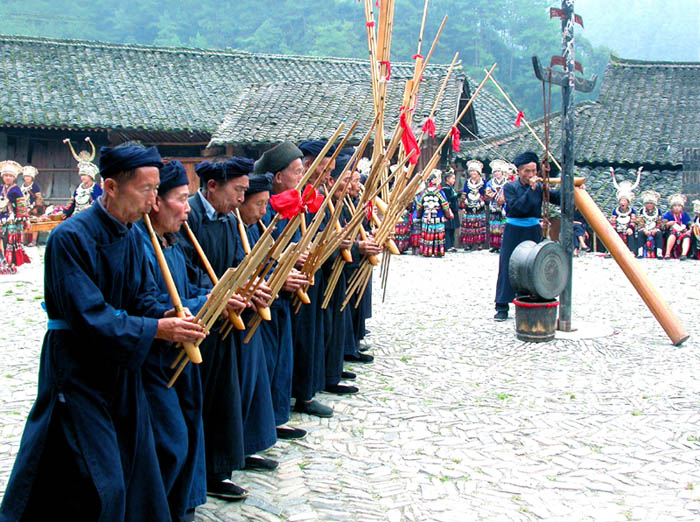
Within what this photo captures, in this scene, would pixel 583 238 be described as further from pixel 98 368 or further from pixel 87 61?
pixel 87 61

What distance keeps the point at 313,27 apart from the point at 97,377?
43.6 metres

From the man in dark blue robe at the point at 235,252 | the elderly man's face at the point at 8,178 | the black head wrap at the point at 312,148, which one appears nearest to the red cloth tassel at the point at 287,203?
the man in dark blue robe at the point at 235,252

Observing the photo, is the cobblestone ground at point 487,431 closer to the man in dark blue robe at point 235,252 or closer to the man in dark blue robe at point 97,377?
the man in dark blue robe at point 235,252

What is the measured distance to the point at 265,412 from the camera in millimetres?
3564

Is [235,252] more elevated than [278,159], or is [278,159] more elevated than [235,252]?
[278,159]

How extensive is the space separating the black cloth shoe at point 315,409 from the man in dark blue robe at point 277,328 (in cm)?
35

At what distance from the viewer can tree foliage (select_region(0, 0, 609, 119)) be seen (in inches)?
1665

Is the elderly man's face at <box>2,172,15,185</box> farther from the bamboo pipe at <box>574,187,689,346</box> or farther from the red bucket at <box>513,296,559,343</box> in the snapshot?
the bamboo pipe at <box>574,187,689,346</box>

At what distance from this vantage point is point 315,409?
14.9 ft

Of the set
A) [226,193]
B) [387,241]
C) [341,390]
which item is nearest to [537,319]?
[387,241]

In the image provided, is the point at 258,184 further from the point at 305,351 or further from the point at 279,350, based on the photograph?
the point at 305,351

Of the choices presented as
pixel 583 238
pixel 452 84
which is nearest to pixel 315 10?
pixel 452 84

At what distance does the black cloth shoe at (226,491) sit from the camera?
3287 millimetres

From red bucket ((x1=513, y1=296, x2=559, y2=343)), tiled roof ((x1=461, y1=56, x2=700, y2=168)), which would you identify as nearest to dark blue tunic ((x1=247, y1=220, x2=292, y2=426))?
red bucket ((x1=513, y1=296, x2=559, y2=343))
